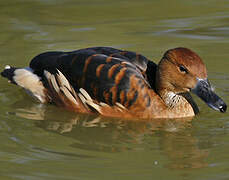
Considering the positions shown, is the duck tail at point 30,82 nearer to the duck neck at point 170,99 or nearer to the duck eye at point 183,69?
the duck neck at point 170,99

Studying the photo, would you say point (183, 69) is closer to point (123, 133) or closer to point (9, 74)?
point (123, 133)

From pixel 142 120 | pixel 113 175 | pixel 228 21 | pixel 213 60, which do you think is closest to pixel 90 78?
pixel 142 120

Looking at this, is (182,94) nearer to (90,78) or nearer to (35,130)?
(90,78)

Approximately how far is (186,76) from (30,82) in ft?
8.43

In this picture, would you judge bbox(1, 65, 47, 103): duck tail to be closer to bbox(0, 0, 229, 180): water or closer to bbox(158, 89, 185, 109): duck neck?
bbox(0, 0, 229, 180): water

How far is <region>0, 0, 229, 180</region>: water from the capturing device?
6.74 meters

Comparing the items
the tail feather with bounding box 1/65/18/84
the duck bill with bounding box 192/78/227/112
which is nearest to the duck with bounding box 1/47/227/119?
the duck bill with bounding box 192/78/227/112

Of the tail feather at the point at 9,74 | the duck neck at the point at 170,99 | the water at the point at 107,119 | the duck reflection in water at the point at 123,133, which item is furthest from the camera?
the tail feather at the point at 9,74

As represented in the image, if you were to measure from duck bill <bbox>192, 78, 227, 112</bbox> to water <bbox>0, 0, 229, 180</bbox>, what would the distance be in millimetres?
249

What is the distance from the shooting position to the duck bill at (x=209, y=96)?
8.05m

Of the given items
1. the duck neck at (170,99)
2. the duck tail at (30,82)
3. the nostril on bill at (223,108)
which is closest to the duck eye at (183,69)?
the duck neck at (170,99)

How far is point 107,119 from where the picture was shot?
8.53 m

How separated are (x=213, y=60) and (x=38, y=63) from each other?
10.9 feet

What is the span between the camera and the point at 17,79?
9.37m
